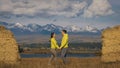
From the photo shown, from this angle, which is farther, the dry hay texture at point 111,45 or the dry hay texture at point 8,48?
the dry hay texture at point 111,45

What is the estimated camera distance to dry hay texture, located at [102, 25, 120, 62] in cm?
3066

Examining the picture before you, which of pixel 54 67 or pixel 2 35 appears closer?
pixel 54 67

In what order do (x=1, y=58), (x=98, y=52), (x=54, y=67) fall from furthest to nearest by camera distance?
(x=98, y=52) → (x=1, y=58) → (x=54, y=67)

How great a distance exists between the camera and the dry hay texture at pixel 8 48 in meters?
29.7

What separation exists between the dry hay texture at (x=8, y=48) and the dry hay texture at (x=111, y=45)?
6171mm

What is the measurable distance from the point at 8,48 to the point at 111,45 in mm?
7253

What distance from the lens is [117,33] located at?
31312 mm

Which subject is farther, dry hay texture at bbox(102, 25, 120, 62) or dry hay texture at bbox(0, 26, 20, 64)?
dry hay texture at bbox(102, 25, 120, 62)

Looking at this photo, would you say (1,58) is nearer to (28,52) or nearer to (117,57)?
(28,52)

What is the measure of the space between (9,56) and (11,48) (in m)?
0.63

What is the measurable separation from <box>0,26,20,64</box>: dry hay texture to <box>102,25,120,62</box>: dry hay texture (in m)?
6.17

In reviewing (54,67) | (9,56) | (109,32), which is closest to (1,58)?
(9,56)

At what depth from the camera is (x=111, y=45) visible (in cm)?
3108

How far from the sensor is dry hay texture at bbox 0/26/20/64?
29.7 m
